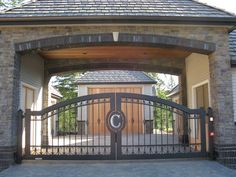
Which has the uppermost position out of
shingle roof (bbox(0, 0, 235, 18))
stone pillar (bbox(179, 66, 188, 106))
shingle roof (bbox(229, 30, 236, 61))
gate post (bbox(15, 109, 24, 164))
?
shingle roof (bbox(0, 0, 235, 18))

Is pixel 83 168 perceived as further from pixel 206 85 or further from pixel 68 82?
pixel 68 82

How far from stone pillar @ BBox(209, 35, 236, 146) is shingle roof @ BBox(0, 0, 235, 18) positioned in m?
1.22

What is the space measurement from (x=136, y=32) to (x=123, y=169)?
4.15 meters

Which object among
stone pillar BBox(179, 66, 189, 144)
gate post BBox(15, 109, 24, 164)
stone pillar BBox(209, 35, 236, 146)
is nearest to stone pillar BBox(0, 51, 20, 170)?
gate post BBox(15, 109, 24, 164)

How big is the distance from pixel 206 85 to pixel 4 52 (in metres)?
7.13

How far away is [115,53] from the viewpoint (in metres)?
13.0

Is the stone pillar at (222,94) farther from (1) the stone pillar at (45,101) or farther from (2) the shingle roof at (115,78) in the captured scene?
(2) the shingle roof at (115,78)

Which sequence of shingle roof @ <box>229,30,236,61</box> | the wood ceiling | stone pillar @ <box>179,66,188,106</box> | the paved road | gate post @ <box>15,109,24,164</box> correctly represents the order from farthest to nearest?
stone pillar @ <box>179,66,188,106</box> → the wood ceiling → shingle roof @ <box>229,30,236,61</box> → gate post @ <box>15,109,24,164</box> → the paved road

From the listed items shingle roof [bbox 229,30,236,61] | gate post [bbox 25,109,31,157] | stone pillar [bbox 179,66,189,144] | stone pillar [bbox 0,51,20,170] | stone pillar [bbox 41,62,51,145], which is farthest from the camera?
stone pillar [bbox 41,62,51,145]

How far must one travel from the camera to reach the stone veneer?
30.0ft

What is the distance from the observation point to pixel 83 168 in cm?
841

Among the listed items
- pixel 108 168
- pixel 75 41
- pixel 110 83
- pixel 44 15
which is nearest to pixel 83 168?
pixel 108 168

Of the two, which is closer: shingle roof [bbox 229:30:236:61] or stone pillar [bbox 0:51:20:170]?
stone pillar [bbox 0:51:20:170]

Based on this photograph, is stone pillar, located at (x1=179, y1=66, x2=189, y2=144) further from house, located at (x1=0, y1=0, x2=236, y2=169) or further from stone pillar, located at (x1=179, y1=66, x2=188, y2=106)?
house, located at (x1=0, y1=0, x2=236, y2=169)
